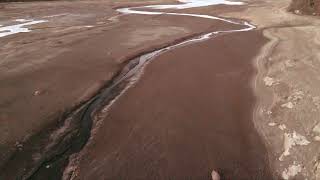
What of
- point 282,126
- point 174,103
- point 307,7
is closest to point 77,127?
point 174,103

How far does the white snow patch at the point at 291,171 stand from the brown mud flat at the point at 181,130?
1.46ft

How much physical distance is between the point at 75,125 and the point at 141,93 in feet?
13.7

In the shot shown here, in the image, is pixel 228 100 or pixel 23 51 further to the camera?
pixel 23 51

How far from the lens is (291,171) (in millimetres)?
10891

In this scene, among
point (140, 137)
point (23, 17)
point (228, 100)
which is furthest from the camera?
point (23, 17)

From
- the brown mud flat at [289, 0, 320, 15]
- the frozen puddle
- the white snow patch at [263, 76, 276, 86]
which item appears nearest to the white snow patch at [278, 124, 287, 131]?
the white snow patch at [263, 76, 276, 86]

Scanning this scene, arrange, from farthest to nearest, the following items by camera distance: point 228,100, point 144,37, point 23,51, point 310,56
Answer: point 144,37
point 23,51
point 310,56
point 228,100

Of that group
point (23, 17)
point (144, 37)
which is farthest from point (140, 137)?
point (23, 17)

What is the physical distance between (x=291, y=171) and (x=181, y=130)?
4.26 meters

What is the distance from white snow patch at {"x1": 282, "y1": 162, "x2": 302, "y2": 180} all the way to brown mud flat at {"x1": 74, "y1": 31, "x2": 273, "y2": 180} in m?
0.44

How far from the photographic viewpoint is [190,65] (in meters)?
21.2

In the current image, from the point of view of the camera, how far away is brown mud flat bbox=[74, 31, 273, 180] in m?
11.1

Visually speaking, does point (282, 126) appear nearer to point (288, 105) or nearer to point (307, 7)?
point (288, 105)

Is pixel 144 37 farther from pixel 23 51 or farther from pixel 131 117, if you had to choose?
pixel 131 117
